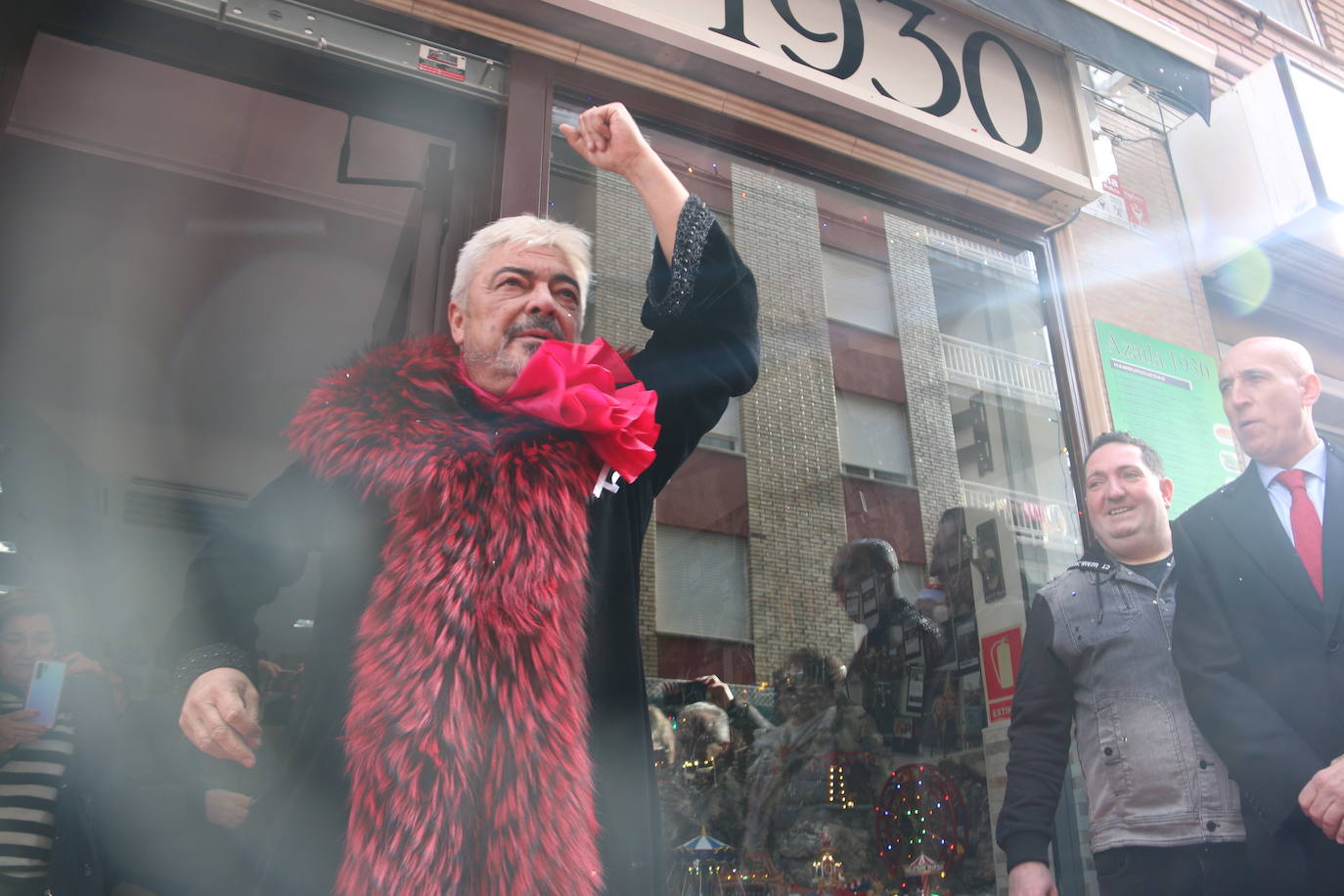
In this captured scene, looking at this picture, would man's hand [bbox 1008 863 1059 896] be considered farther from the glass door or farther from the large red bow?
the glass door

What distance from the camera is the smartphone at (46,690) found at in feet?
9.64

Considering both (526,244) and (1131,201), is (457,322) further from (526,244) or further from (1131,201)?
(1131,201)

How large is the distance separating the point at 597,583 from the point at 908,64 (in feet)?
9.07

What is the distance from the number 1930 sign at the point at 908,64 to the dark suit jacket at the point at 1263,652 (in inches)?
70.3

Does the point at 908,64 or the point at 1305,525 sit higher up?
the point at 908,64

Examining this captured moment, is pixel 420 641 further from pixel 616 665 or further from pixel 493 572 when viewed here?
pixel 616 665

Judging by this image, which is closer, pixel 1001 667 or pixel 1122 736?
pixel 1122 736

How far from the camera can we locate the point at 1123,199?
4.45m

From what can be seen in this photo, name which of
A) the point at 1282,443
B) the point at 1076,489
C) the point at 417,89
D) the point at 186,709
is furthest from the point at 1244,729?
the point at 417,89

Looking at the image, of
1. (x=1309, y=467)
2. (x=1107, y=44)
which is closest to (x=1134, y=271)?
(x=1107, y=44)

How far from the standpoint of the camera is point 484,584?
1.60 metres

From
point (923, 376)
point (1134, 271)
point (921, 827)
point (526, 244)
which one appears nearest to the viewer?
point (526, 244)

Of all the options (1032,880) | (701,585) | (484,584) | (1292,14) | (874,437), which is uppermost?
(1292,14)

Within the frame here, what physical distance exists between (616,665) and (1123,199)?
148 inches
